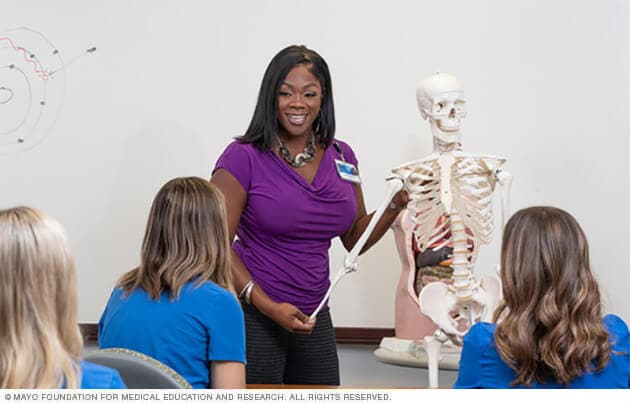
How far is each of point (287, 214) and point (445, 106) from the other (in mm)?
603

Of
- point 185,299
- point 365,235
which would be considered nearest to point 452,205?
point 365,235

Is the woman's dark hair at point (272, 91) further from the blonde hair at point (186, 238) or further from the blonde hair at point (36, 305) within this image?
the blonde hair at point (36, 305)

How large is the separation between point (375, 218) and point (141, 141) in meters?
1.34

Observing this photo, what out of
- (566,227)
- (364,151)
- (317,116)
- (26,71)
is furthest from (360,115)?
(566,227)

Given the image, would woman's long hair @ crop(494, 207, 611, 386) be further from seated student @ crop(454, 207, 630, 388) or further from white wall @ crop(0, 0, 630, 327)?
white wall @ crop(0, 0, 630, 327)

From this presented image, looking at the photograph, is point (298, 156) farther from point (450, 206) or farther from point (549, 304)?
point (549, 304)

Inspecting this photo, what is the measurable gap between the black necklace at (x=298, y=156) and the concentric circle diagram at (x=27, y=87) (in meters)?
1.39

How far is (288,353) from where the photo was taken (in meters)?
2.59

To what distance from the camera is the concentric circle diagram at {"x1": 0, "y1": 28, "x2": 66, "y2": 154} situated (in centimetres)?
368

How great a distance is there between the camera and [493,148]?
341cm

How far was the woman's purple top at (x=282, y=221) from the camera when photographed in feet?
8.46

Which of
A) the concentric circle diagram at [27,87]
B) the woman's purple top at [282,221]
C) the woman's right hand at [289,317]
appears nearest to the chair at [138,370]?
the woman's right hand at [289,317]
